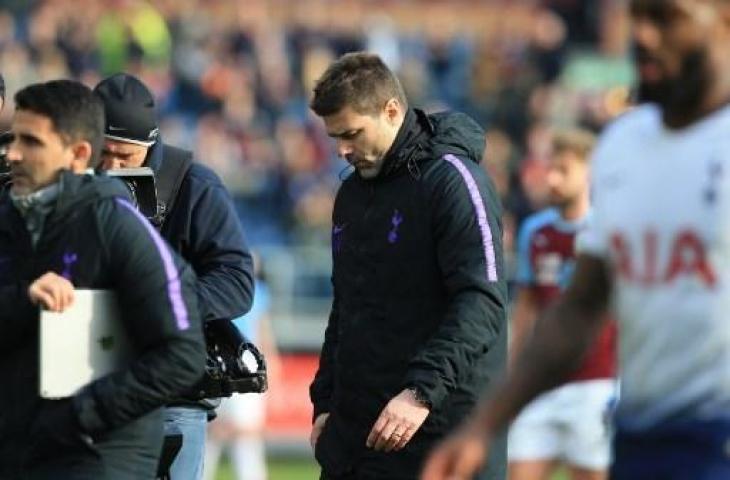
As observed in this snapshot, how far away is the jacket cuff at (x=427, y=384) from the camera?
643cm

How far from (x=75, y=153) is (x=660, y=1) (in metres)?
2.03

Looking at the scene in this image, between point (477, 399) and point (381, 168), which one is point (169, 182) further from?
point (477, 399)

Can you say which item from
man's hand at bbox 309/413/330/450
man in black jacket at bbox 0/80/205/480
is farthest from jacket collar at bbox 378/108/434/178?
man in black jacket at bbox 0/80/205/480

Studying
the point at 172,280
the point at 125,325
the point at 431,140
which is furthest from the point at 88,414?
the point at 431,140

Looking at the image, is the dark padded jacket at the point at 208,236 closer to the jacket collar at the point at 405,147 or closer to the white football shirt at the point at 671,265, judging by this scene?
the jacket collar at the point at 405,147

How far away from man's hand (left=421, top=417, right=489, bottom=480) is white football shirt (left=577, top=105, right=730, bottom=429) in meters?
0.39

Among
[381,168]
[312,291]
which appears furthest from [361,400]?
[312,291]

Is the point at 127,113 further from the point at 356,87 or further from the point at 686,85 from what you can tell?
the point at 686,85

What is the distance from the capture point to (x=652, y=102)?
4457 mm

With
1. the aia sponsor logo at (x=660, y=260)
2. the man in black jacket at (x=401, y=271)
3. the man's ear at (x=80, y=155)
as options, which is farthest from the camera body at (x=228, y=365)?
the aia sponsor logo at (x=660, y=260)

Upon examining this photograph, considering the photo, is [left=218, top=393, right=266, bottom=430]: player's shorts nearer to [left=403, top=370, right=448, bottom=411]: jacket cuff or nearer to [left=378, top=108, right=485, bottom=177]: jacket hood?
[left=378, top=108, right=485, bottom=177]: jacket hood

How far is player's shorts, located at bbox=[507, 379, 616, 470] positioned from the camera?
1004cm

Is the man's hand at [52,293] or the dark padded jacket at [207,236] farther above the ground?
the man's hand at [52,293]

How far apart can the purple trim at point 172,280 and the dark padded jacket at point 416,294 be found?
1.16 m
